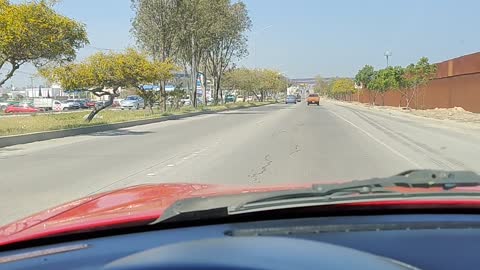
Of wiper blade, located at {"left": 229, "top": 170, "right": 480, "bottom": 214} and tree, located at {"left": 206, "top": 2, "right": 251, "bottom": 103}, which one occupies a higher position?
tree, located at {"left": 206, "top": 2, "right": 251, "bottom": 103}

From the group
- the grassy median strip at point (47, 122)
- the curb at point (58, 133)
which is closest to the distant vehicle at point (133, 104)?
the grassy median strip at point (47, 122)

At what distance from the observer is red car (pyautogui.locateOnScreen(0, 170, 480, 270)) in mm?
2252

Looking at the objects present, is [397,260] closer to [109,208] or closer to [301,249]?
[301,249]

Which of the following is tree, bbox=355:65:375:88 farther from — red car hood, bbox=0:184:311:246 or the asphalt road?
red car hood, bbox=0:184:311:246

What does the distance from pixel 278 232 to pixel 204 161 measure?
38.2 feet

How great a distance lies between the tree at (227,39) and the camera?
Answer: 5781 centimetres

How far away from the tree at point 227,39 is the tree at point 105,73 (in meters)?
23.9

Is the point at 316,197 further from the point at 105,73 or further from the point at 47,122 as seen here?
the point at 105,73

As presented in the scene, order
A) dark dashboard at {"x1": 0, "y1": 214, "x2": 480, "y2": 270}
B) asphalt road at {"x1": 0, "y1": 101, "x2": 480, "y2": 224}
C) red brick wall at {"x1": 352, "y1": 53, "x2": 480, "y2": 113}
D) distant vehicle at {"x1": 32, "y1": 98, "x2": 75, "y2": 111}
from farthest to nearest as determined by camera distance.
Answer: distant vehicle at {"x1": 32, "y1": 98, "x2": 75, "y2": 111} → red brick wall at {"x1": 352, "y1": 53, "x2": 480, "y2": 113} → asphalt road at {"x1": 0, "y1": 101, "x2": 480, "y2": 224} → dark dashboard at {"x1": 0, "y1": 214, "x2": 480, "y2": 270}

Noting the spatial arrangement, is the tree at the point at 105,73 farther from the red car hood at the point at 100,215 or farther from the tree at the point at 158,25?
the red car hood at the point at 100,215

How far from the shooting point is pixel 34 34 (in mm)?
21312

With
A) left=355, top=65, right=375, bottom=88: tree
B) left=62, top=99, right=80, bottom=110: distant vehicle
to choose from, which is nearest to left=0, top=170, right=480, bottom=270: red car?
left=62, top=99, right=80, bottom=110: distant vehicle

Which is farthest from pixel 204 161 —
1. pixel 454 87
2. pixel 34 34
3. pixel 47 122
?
pixel 454 87

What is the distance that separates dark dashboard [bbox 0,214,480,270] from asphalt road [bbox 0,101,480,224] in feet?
17.5
